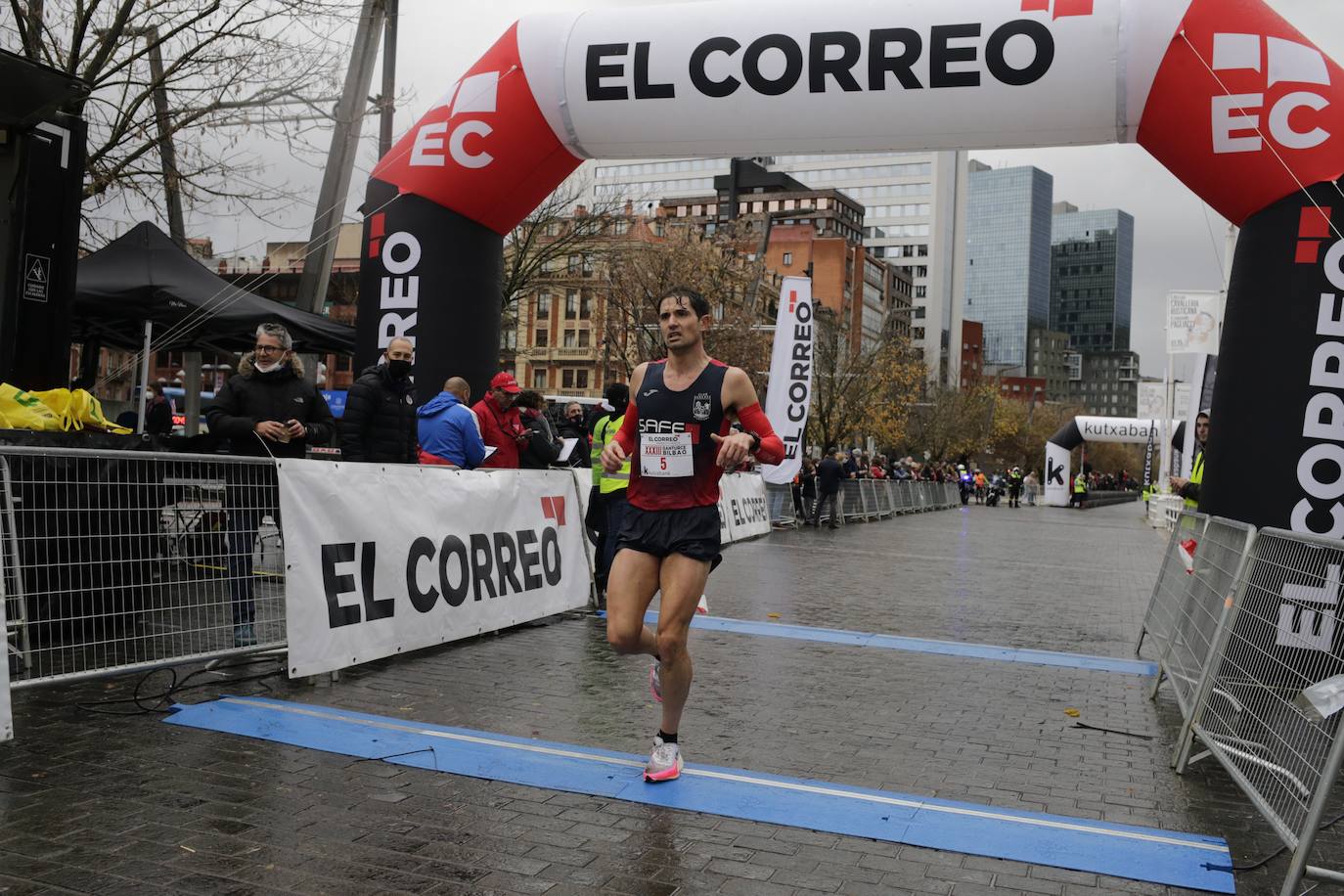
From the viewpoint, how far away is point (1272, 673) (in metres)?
4.61

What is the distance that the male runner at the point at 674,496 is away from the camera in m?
4.93

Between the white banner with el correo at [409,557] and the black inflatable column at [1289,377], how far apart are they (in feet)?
16.8

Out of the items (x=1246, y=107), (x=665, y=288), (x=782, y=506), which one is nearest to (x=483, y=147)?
(x=1246, y=107)

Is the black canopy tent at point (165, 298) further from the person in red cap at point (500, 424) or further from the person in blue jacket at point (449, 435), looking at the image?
the person in blue jacket at point (449, 435)

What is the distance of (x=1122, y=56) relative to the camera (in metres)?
8.63

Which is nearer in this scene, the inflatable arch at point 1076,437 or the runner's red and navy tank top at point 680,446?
the runner's red and navy tank top at point 680,446

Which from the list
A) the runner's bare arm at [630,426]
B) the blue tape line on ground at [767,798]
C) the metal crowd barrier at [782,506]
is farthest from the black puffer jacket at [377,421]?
the metal crowd barrier at [782,506]

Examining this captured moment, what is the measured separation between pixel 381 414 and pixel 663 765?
459 centimetres

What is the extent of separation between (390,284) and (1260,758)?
326 inches

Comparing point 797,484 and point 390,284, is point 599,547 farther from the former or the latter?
point 797,484

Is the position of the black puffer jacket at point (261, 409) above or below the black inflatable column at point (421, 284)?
below

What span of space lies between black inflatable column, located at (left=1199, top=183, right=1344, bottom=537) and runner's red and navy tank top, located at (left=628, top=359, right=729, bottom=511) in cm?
464

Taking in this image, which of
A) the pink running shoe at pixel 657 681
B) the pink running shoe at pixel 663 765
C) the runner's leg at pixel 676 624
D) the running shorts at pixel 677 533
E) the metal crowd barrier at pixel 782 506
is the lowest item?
the metal crowd barrier at pixel 782 506

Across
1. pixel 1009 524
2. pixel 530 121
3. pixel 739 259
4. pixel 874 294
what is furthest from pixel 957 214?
pixel 530 121
